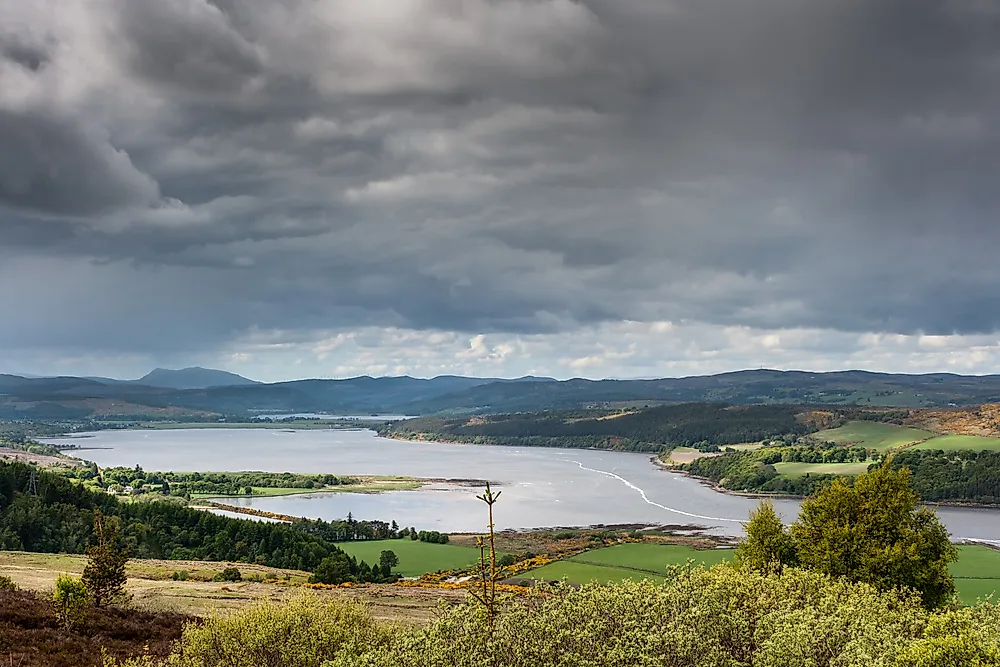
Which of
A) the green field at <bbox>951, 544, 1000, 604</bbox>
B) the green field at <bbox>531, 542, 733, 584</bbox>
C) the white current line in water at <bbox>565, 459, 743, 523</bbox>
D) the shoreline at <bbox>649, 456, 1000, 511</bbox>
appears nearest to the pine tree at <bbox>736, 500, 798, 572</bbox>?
the green field at <bbox>951, 544, 1000, 604</bbox>

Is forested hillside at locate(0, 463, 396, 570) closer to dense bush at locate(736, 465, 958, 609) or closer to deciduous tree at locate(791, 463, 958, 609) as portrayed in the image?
dense bush at locate(736, 465, 958, 609)

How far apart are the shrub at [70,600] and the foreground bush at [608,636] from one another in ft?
42.5

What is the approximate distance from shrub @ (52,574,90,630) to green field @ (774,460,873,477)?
490 feet

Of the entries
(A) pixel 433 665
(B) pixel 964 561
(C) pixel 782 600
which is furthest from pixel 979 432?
(A) pixel 433 665

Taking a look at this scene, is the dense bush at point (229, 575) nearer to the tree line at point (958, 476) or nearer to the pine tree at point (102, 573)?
the pine tree at point (102, 573)

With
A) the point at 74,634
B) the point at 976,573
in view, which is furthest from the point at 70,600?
the point at 976,573

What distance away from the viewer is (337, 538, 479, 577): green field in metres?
82.2

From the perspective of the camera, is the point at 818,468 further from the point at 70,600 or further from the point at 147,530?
the point at 70,600

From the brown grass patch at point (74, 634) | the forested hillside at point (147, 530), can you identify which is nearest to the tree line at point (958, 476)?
the forested hillside at point (147, 530)

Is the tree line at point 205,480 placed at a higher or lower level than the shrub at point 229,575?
lower

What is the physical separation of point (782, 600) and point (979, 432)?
197m

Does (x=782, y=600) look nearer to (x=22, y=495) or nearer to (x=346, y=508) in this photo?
(x=22, y=495)

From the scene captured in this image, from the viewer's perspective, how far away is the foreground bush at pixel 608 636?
18.6 meters

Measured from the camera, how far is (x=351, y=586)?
63.0 metres
